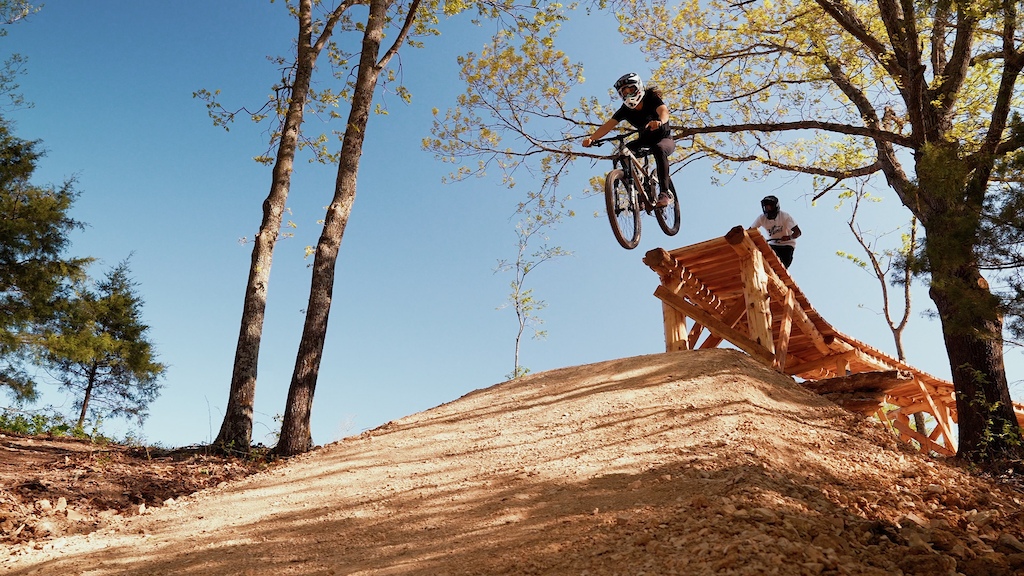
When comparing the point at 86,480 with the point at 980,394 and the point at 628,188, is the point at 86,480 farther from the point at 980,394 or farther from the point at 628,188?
the point at 980,394

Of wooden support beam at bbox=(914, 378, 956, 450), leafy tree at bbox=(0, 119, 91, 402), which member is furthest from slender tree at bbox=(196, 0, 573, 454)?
wooden support beam at bbox=(914, 378, 956, 450)

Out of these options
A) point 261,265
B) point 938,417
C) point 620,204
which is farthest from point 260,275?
point 938,417

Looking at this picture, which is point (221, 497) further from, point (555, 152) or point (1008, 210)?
point (555, 152)

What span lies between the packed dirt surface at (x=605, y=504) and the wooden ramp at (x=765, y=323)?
110cm

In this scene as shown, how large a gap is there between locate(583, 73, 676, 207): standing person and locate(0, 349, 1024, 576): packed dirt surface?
2.44 metres

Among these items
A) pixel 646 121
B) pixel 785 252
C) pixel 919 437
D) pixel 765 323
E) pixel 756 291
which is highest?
pixel 646 121

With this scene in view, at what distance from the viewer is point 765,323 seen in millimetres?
8398

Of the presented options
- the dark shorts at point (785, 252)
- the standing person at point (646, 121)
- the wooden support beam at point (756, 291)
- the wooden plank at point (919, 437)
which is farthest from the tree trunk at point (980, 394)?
the wooden plank at point (919, 437)

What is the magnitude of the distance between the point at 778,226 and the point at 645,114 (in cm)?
362

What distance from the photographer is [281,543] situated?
458cm

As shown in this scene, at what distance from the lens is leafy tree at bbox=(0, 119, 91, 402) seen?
1220cm

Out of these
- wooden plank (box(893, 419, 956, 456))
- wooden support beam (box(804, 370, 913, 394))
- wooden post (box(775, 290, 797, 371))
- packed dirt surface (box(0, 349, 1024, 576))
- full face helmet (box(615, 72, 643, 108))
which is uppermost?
full face helmet (box(615, 72, 643, 108))

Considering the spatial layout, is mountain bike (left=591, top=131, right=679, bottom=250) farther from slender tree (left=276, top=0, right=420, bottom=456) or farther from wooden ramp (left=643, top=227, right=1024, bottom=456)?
slender tree (left=276, top=0, right=420, bottom=456)

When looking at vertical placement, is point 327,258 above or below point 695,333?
above
